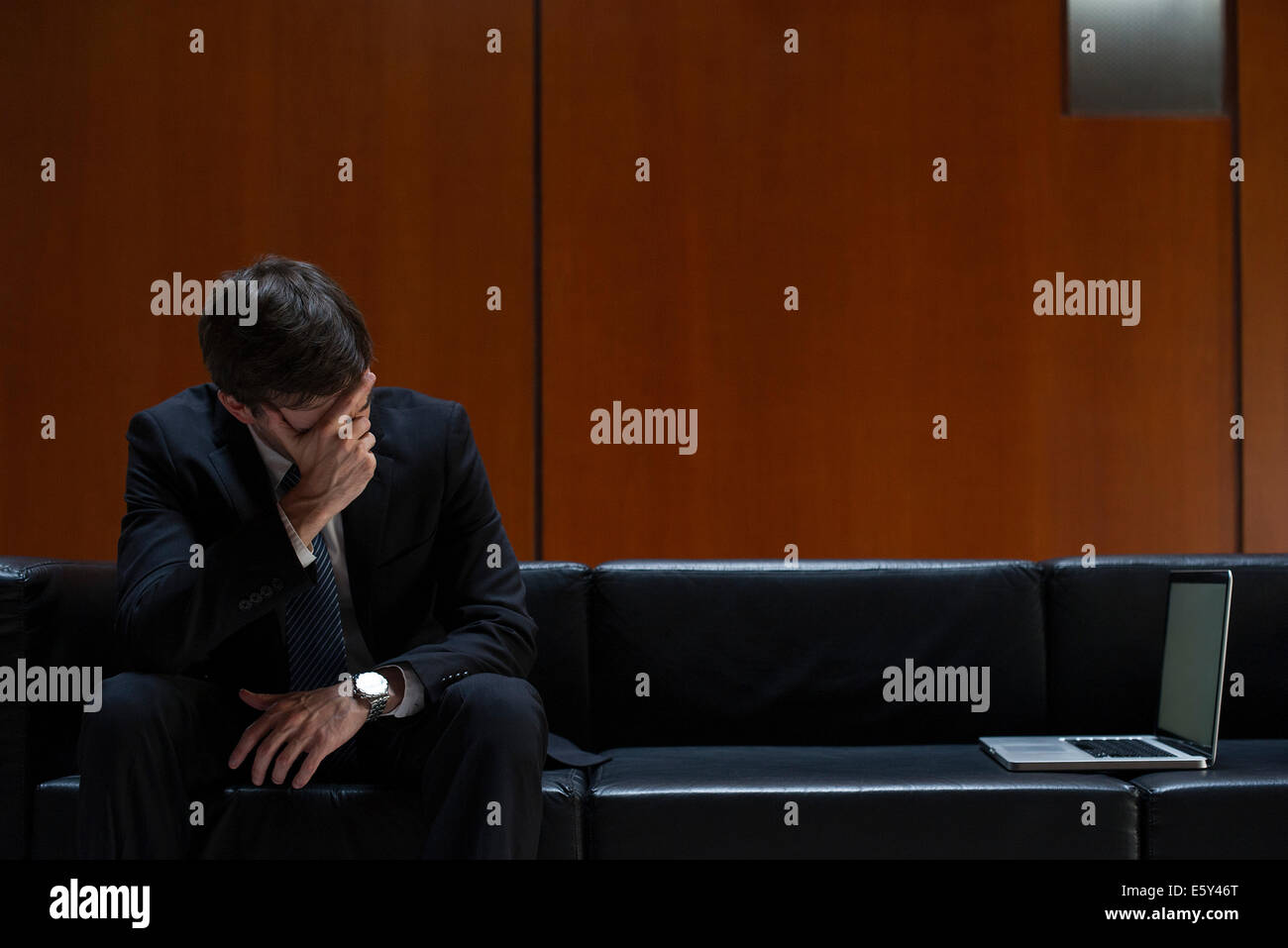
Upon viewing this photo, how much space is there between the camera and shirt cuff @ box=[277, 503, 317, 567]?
4.90 ft

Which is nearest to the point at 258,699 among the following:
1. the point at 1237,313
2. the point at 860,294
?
the point at 860,294

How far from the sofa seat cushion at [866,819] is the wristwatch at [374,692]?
428 millimetres

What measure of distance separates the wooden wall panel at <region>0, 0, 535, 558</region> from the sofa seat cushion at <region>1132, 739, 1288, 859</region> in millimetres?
1890

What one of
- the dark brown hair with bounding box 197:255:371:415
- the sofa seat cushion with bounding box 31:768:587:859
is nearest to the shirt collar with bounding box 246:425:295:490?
the dark brown hair with bounding box 197:255:371:415

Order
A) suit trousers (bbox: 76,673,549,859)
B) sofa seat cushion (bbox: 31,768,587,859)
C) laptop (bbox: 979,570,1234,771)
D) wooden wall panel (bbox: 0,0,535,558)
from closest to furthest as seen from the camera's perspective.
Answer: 1. suit trousers (bbox: 76,673,549,859)
2. sofa seat cushion (bbox: 31,768,587,859)
3. laptop (bbox: 979,570,1234,771)
4. wooden wall panel (bbox: 0,0,535,558)

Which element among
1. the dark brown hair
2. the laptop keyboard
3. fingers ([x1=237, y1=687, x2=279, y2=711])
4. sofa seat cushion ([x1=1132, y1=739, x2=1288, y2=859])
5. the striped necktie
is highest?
the dark brown hair

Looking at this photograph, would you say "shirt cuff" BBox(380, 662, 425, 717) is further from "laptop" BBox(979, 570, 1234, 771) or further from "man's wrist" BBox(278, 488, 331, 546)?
"laptop" BBox(979, 570, 1234, 771)

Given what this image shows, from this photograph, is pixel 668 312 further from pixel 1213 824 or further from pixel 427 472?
pixel 1213 824

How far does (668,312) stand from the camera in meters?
3.21

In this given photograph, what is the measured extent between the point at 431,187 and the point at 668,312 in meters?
0.78

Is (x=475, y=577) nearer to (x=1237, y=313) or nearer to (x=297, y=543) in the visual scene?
(x=297, y=543)

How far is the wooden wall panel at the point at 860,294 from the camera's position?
3215mm

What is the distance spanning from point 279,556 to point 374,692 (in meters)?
0.22
